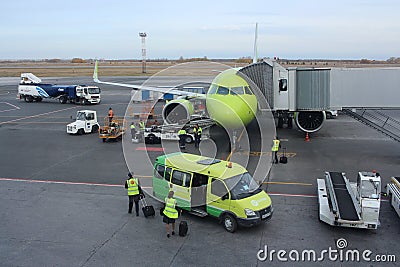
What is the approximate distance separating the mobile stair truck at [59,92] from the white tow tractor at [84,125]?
1897 cm

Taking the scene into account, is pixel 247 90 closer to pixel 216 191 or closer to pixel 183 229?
pixel 216 191

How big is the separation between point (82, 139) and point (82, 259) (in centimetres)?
1880

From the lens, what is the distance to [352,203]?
14180 millimetres

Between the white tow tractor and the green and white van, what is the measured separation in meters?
17.3

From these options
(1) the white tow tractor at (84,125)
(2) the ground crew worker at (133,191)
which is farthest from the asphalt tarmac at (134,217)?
(1) the white tow tractor at (84,125)

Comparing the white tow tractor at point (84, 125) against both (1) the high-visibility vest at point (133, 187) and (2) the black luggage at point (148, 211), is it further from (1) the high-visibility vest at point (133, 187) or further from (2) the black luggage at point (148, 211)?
(2) the black luggage at point (148, 211)

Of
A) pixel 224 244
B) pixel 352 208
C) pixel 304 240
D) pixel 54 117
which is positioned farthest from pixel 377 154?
pixel 54 117

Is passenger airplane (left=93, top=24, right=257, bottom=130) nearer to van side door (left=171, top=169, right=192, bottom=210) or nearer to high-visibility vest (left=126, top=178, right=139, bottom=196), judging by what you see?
van side door (left=171, top=169, right=192, bottom=210)

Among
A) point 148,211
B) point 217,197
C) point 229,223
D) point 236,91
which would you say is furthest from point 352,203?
point 236,91

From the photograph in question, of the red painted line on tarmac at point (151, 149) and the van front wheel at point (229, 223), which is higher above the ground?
the red painted line on tarmac at point (151, 149)

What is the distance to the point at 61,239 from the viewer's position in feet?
42.8

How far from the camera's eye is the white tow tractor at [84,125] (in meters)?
31.0

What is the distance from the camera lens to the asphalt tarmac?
39.2 ft

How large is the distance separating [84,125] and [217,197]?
20.2 meters
